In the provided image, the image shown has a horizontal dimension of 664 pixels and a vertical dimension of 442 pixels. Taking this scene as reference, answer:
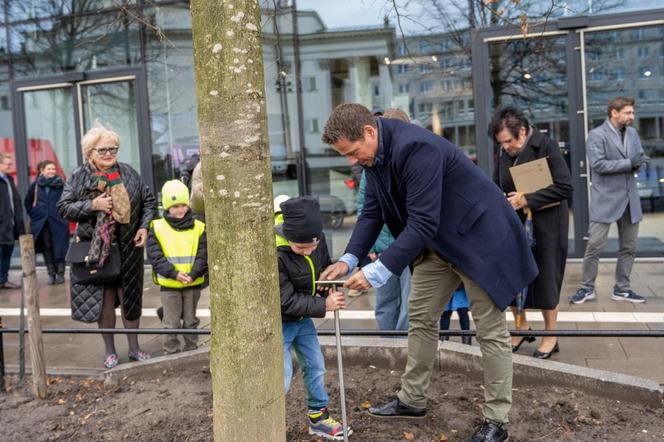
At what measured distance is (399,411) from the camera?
380cm

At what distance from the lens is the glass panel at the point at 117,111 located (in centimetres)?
1128

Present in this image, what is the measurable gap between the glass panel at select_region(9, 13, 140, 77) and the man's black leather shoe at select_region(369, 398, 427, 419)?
8717mm

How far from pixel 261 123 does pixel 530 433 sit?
7.24ft

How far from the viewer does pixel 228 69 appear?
7.89 ft

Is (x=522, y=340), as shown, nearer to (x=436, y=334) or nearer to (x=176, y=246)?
(x=436, y=334)

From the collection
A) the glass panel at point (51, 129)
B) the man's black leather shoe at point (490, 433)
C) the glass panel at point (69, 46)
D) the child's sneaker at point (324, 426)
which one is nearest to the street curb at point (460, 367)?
the man's black leather shoe at point (490, 433)

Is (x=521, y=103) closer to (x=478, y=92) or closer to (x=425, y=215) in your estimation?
(x=478, y=92)

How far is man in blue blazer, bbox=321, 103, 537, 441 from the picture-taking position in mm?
3291

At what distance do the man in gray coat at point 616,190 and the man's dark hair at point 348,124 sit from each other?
4181 mm

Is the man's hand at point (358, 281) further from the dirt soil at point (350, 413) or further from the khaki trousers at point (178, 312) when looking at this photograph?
the khaki trousers at point (178, 312)

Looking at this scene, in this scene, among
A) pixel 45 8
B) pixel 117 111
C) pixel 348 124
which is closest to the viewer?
pixel 348 124

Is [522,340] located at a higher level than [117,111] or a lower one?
lower

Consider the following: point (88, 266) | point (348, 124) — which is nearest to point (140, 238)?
point (88, 266)

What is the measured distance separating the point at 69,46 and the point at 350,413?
950cm
